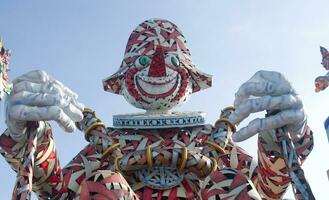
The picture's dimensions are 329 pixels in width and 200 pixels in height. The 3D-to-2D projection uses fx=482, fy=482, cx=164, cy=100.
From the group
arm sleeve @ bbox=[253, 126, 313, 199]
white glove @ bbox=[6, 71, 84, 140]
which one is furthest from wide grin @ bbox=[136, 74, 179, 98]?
white glove @ bbox=[6, 71, 84, 140]

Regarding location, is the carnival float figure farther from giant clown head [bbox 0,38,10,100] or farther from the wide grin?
giant clown head [bbox 0,38,10,100]

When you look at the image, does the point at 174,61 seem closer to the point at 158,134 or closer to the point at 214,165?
the point at 158,134

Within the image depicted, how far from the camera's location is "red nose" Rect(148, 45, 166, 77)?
381 centimetres

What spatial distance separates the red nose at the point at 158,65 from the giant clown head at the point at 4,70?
3.57 ft

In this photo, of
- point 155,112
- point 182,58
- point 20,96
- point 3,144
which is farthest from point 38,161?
point 182,58

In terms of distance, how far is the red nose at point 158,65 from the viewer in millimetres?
3811

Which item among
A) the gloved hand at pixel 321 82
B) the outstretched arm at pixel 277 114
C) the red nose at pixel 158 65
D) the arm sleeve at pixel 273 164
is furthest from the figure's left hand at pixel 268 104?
the red nose at pixel 158 65

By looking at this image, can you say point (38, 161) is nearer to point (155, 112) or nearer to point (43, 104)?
point (43, 104)

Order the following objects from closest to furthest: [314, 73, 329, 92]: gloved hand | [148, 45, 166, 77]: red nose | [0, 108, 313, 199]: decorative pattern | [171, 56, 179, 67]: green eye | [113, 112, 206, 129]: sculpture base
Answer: [0, 108, 313, 199]: decorative pattern
[314, 73, 329, 92]: gloved hand
[113, 112, 206, 129]: sculpture base
[148, 45, 166, 77]: red nose
[171, 56, 179, 67]: green eye

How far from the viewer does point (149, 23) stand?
168 inches

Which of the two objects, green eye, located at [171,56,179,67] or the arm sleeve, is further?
green eye, located at [171,56,179,67]

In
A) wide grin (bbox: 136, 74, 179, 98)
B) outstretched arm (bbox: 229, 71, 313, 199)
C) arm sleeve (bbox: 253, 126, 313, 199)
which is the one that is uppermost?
wide grin (bbox: 136, 74, 179, 98)

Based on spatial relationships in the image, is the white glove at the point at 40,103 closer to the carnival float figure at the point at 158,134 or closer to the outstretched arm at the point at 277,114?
the carnival float figure at the point at 158,134

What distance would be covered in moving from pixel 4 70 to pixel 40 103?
91cm
